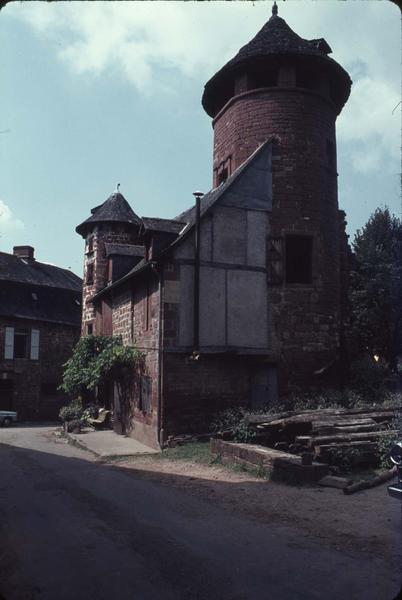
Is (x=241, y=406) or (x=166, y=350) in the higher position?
(x=166, y=350)

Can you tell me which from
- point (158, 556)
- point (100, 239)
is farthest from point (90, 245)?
point (158, 556)

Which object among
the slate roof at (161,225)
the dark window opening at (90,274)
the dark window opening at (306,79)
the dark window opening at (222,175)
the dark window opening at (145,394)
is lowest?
the dark window opening at (145,394)

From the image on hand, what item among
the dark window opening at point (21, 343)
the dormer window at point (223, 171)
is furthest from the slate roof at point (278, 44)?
the dark window opening at point (21, 343)

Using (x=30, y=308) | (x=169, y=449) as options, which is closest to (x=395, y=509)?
(x=169, y=449)

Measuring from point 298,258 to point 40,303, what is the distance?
62.0 feet

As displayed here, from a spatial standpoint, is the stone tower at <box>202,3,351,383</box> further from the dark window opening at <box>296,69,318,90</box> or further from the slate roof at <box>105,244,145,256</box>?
the slate roof at <box>105,244,145,256</box>

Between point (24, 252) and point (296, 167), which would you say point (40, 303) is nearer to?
point (24, 252)

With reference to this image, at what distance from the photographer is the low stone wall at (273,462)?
9164 mm

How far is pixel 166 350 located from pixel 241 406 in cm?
281

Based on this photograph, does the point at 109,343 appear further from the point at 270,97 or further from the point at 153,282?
the point at 270,97

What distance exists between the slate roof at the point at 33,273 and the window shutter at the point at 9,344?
3.35m

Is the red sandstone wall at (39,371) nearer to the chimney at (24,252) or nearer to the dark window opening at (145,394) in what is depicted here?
the chimney at (24,252)

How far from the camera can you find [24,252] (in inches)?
1335

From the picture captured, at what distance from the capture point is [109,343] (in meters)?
18.5
